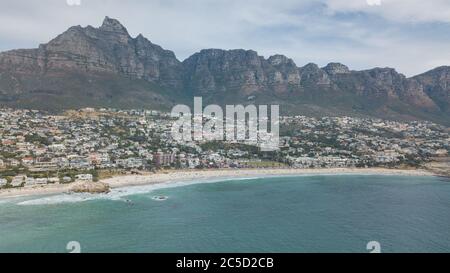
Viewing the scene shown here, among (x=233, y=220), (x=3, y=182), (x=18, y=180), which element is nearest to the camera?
(x=233, y=220)

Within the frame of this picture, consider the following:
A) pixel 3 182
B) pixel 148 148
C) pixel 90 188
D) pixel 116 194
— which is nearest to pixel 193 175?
pixel 148 148

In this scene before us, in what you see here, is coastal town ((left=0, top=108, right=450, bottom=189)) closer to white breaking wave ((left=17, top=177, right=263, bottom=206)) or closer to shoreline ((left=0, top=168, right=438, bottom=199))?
shoreline ((left=0, top=168, right=438, bottom=199))

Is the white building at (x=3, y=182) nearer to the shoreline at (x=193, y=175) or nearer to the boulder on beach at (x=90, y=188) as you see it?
the shoreline at (x=193, y=175)

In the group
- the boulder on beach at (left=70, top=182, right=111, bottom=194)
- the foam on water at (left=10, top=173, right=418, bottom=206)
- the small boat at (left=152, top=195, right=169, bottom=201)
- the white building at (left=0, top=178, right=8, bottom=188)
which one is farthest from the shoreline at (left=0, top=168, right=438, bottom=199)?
the small boat at (left=152, top=195, right=169, bottom=201)

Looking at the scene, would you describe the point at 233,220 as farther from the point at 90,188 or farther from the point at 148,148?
the point at 148,148

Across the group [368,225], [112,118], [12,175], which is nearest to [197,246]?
[368,225]

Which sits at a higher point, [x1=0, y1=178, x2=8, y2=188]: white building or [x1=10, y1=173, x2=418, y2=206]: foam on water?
[x1=0, y1=178, x2=8, y2=188]: white building

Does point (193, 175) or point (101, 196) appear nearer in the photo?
point (101, 196)

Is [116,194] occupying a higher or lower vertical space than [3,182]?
lower
